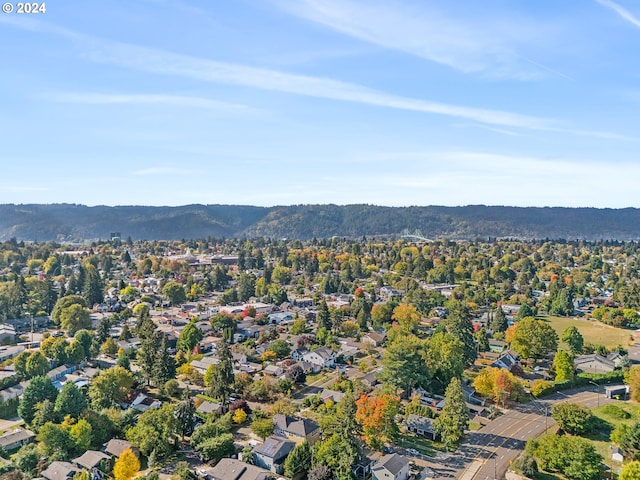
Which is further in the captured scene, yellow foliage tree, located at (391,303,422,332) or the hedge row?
yellow foliage tree, located at (391,303,422,332)

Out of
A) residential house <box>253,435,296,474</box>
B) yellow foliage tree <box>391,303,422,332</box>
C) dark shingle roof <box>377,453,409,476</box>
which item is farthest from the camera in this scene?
yellow foliage tree <box>391,303,422,332</box>

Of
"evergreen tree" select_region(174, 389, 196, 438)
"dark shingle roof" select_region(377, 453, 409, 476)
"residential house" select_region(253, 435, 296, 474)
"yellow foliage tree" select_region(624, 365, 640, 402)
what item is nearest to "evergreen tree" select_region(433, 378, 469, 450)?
"dark shingle roof" select_region(377, 453, 409, 476)

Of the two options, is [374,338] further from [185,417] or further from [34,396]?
[34,396]

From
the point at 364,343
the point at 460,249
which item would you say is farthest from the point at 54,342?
the point at 460,249

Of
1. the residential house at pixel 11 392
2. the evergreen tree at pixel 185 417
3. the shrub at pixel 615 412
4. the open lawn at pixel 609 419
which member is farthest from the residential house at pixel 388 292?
the residential house at pixel 11 392

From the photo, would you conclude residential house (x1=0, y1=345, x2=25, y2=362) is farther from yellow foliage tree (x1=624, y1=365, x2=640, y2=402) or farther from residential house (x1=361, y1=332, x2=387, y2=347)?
yellow foliage tree (x1=624, y1=365, x2=640, y2=402)
